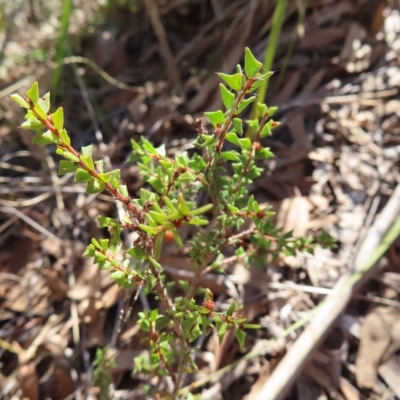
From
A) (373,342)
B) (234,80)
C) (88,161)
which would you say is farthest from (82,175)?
(373,342)

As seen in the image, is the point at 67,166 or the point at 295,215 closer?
the point at 67,166

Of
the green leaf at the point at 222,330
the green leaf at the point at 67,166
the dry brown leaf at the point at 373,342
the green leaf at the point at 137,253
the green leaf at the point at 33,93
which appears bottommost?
the dry brown leaf at the point at 373,342

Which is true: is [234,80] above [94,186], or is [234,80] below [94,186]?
above

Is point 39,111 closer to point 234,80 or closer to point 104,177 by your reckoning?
point 104,177

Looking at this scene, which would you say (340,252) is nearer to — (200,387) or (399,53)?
(200,387)

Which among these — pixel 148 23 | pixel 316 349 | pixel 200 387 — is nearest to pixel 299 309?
pixel 316 349

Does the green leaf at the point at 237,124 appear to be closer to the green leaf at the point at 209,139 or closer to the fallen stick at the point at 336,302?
the green leaf at the point at 209,139

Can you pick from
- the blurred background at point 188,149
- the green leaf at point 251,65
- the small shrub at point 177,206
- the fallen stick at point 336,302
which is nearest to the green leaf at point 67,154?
the small shrub at point 177,206
